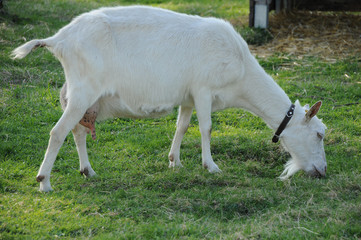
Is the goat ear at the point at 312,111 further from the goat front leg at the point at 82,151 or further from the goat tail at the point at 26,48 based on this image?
the goat tail at the point at 26,48

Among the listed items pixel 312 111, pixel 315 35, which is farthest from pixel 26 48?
pixel 315 35

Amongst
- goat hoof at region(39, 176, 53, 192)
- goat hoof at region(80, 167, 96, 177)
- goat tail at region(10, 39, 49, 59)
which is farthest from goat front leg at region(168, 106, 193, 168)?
goat tail at region(10, 39, 49, 59)

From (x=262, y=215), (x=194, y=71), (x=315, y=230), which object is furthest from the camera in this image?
(x=194, y=71)

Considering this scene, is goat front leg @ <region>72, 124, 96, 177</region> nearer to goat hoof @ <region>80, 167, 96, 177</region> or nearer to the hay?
goat hoof @ <region>80, 167, 96, 177</region>

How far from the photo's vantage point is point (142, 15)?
18.8 feet

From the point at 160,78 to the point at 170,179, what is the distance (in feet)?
3.64

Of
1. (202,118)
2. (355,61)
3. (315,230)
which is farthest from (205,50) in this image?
(355,61)

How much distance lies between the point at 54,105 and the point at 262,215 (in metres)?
4.36

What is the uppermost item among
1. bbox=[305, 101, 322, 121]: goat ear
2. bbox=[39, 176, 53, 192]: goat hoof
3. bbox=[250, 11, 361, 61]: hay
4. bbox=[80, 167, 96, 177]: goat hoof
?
bbox=[305, 101, 322, 121]: goat ear

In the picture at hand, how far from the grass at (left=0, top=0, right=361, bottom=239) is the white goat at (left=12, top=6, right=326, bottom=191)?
1.18 ft

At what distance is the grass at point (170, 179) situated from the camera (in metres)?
4.45

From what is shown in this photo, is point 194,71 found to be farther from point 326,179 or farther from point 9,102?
point 9,102

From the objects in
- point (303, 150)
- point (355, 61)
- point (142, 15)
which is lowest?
point (355, 61)

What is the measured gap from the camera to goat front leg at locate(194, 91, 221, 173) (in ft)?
18.9
